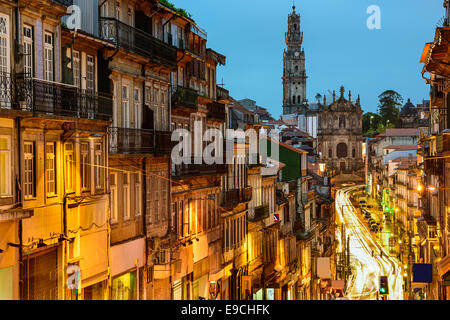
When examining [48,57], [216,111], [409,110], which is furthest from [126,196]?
[409,110]

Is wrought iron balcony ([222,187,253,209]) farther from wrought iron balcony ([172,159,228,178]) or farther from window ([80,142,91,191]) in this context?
window ([80,142,91,191])

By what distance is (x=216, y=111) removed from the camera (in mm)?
36062

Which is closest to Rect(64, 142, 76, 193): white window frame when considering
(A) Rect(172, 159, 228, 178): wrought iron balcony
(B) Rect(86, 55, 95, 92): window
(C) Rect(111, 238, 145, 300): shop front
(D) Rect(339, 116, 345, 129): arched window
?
(B) Rect(86, 55, 95, 92): window

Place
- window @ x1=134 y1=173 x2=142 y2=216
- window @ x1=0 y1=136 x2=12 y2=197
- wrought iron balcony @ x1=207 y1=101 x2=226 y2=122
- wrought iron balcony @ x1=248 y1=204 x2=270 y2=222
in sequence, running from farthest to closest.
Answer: wrought iron balcony @ x1=248 y1=204 x2=270 y2=222, wrought iron balcony @ x1=207 y1=101 x2=226 y2=122, window @ x1=134 y1=173 x2=142 y2=216, window @ x1=0 y1=136 x2=12 y2=197

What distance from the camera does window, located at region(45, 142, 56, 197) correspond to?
58.2ft

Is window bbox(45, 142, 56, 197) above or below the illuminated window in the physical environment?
above

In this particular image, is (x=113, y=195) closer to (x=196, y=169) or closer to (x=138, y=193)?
(x=138, y=193)

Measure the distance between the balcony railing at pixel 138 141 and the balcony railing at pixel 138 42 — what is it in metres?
2.61

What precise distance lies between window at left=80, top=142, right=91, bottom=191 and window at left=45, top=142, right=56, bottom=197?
1312 mm

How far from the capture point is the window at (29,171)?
55.0ft

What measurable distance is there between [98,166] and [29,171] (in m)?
3.61

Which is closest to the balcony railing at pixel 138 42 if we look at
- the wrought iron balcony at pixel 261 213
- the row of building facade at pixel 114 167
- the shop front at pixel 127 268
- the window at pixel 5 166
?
the row of building facade at pixel 114 167
